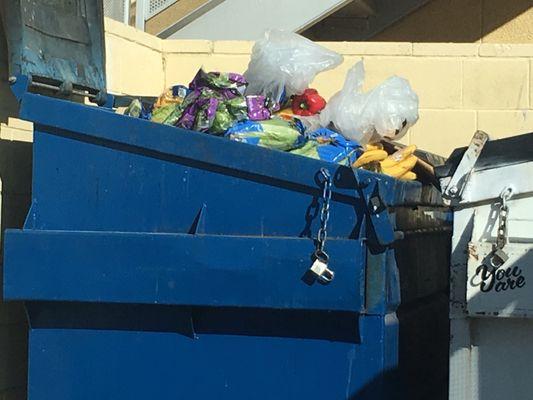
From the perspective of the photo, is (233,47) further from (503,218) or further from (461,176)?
(503,218)

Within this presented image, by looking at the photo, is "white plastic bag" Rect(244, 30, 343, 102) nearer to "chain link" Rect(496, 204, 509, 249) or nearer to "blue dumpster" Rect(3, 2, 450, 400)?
"blue dumpster" Rect(3, 2, 450, 400)

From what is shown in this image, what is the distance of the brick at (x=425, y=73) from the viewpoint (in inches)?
192

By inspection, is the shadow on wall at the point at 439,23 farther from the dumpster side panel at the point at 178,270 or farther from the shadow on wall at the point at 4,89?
the dumpster side panel at the point at 178,270

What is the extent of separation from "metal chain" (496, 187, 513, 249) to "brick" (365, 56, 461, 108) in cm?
225

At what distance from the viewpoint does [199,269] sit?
2.94 m

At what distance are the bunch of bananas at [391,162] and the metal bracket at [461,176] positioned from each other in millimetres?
516

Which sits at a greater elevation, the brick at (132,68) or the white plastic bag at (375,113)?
the brick at (132,68)

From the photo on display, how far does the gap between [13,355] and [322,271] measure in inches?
58.9

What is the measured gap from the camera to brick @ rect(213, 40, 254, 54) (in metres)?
4.90

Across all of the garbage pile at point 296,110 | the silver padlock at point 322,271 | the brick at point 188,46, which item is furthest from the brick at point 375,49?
the silver padlock at point 322,271

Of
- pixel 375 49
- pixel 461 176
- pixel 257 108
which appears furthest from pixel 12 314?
pixel 375 49

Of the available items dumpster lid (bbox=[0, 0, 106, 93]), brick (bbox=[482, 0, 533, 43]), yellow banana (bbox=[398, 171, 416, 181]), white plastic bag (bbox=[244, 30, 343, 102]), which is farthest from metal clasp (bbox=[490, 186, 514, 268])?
brick (bbox=[482, 0, 533, 43])

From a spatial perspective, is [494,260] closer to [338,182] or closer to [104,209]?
[338,182]

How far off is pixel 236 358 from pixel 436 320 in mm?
917
